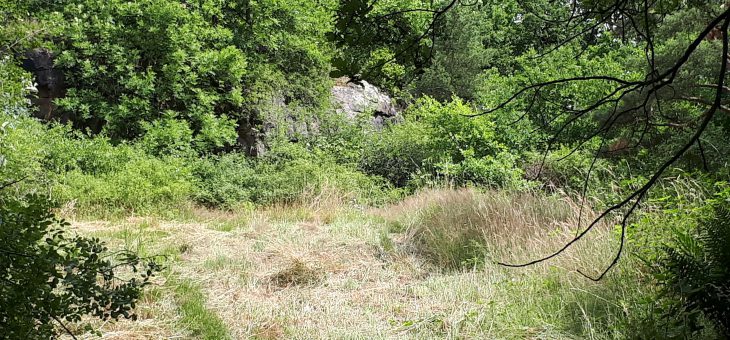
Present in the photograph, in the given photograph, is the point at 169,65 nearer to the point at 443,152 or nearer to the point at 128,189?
the point at 128,189

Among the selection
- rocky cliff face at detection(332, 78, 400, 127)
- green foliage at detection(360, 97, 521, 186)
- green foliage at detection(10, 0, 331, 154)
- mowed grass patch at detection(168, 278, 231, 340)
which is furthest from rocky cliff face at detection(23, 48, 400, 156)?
mowed grass patch at detection(168, 278, 231, 340)

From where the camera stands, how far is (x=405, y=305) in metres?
3.97

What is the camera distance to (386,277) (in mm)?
4902

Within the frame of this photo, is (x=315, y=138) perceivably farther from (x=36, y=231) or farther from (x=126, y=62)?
(x=36, y=231)

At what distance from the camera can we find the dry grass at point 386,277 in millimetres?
3240

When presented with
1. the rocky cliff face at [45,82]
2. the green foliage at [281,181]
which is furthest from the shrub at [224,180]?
the rocky cliff face at [45,82]

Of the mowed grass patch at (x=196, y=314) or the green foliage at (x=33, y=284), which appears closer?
the green foliage at (x=33, y=284)

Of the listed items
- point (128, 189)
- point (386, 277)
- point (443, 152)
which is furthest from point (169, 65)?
point (386, 277)

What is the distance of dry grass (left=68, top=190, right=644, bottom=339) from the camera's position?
10.6 feet

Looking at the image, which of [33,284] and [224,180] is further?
[224,180]

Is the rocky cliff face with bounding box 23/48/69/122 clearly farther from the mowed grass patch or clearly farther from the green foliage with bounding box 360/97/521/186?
the mowed grass patch

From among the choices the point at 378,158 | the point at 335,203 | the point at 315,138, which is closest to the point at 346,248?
the point at 335,203

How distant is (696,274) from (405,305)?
7.10ft

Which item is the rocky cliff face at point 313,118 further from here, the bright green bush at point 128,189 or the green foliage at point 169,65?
the bright green bush at point 128,189
